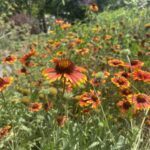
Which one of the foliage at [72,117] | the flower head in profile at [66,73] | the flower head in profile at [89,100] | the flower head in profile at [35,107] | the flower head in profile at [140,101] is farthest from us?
the flower head in profile at [35,107]

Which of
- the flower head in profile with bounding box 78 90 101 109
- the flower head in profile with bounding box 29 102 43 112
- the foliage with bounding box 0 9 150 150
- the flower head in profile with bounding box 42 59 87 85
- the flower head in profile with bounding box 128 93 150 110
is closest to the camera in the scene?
the flower head in profile with bounding box 42 59 87 85

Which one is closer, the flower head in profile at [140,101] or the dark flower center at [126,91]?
the flower head in profile at [140,101]

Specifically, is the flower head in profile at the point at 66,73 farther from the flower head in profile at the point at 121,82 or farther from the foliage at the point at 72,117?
the flower head in profile at the point at 121,82

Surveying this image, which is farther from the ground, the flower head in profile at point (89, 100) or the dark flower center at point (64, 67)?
the dark flower center at point (64, 67)

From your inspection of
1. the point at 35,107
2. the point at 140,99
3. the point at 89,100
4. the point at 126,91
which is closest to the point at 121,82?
the point at 126,91

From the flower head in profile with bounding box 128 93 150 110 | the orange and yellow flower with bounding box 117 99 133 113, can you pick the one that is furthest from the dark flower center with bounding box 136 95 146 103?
the orange and yellow flower with bounding box 117 99 133 113

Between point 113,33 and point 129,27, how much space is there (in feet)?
3.78

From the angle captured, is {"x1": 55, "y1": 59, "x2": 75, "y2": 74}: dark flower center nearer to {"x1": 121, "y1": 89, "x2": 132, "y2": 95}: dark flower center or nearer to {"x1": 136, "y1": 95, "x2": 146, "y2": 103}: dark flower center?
{"x1": 136, "y1": 95, "x2": 146, "y2": 103}: dark flower center

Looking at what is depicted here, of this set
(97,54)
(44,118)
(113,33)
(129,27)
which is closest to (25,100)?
(44,118)

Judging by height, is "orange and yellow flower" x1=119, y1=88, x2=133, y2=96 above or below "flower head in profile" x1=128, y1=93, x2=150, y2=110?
below

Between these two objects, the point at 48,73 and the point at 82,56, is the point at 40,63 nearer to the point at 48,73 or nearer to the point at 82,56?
the point at 82,56

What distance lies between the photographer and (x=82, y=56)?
12.8 feet

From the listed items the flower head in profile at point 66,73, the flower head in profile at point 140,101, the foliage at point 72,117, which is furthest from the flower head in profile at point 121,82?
the flower head in profile at point 66,73

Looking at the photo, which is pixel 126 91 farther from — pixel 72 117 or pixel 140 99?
pixel 72 117
